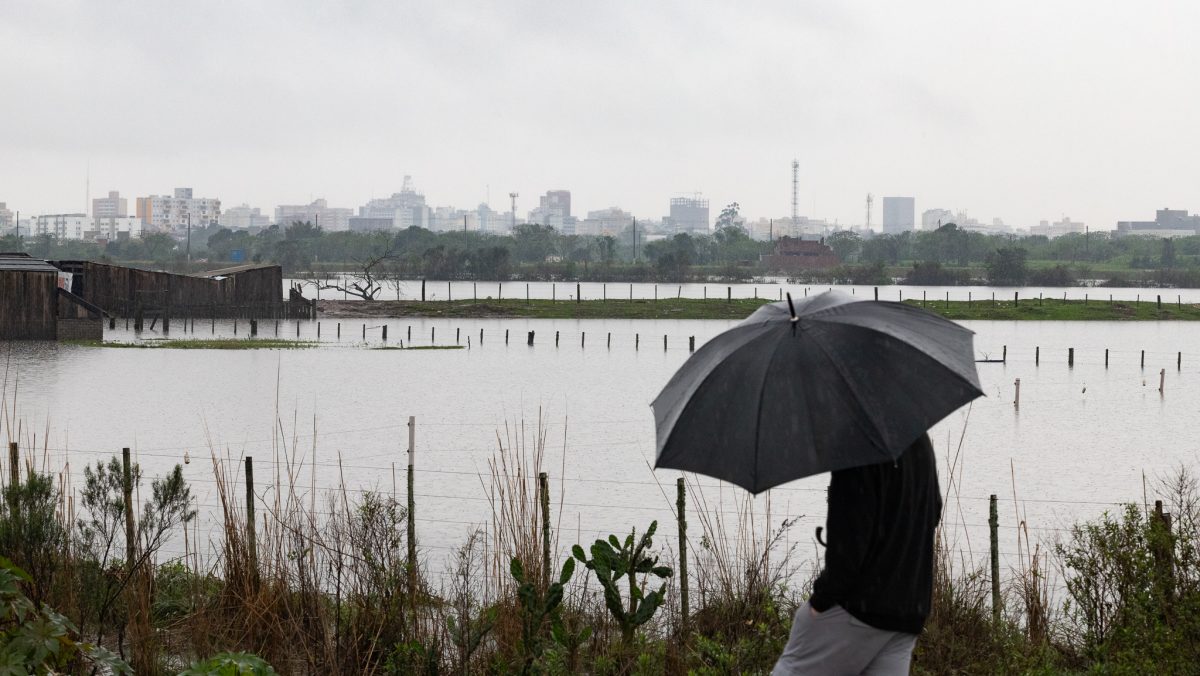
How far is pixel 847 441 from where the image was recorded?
11.5ft

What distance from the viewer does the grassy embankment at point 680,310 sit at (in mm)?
74500

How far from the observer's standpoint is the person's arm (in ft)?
11.5

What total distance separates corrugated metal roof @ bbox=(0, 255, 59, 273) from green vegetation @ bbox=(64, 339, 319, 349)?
3.25 metres

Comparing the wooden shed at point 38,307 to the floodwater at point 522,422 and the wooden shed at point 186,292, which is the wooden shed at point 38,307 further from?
the wooden shed at point 186,292

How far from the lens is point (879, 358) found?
12.1ft

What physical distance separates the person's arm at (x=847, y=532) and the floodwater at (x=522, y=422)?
13.1 inches

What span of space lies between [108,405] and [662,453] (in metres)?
29.4

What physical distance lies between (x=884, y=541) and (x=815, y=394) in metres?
0.47

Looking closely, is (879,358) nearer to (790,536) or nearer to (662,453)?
(662,453)

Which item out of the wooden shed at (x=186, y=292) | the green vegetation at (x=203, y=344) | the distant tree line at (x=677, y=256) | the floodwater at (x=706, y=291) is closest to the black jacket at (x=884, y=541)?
the green vegetation at (x=203, y=344)

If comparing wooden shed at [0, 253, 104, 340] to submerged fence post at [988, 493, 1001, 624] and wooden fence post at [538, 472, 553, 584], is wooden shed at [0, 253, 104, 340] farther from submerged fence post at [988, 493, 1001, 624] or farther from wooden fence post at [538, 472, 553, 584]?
submerged fence post at [988, 493, 1001, 624]

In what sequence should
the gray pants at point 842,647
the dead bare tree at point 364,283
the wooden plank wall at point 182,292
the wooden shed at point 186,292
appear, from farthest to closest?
the dead bare tree at point 364,283
the wooden plank wall at point 182,292
the wooden shed at point 186,292
the gray pants at point 842,647

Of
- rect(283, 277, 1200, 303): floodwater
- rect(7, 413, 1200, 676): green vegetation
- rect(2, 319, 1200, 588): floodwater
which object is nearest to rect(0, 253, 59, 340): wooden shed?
rect(2, 319, 1200, 588): floodwater

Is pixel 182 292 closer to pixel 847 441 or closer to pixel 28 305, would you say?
pixel 28 305
